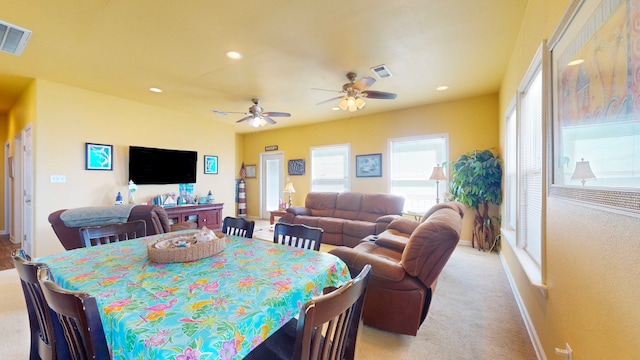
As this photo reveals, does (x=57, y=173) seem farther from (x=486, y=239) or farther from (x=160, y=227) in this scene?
(x=486, y=239)

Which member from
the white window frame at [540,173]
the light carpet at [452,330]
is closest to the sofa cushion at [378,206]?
the white window frame at [540,173]

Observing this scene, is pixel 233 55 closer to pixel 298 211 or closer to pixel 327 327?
pixel 327 327

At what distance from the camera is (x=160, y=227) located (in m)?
3.03

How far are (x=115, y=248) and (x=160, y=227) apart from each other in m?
1.48

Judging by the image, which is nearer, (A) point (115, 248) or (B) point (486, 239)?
(A) point (115, 248)

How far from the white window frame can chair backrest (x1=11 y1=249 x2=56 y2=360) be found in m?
2.59

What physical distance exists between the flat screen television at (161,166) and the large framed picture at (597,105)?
5.65m

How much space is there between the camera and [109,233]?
1990mm

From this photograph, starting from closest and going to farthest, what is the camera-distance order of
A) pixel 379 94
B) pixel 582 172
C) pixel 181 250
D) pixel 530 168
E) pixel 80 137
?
pixel 582 172
pixel 181 250
pixel 530 168
pixel 379 94
pixel 80 137

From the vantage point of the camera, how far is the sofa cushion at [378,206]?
4.79m

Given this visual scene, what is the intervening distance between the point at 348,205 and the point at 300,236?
3465 millimetres

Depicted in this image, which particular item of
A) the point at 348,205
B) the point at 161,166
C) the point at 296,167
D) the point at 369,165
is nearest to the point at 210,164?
the point at 161,166

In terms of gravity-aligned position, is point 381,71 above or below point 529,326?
above

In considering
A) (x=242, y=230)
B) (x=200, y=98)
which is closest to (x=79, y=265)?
(x=242, y=230)
